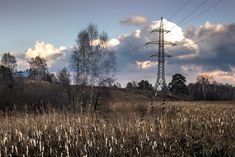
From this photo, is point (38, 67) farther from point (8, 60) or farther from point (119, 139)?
point (119, 139)

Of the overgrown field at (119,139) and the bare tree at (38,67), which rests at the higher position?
the bare tree at (38,67)

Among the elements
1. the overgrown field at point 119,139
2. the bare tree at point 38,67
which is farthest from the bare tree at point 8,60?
Answer: the overgrown field at point 119,139

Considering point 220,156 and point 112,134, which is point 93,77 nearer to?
point 112,134

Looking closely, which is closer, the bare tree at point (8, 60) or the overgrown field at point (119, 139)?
the overgrown field at point (119, 139)

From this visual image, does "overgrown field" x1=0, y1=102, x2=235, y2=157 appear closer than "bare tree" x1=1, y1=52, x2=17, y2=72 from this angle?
Yes

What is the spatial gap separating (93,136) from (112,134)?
1.66ft

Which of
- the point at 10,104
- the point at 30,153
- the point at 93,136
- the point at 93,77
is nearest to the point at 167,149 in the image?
the point at 93,136

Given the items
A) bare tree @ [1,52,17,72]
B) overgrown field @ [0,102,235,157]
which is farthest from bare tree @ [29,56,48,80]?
overgrown field @ [0,102,235,157]

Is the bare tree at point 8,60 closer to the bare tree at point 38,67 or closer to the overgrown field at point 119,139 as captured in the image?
the bare tree at point 38,67

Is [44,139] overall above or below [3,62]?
below

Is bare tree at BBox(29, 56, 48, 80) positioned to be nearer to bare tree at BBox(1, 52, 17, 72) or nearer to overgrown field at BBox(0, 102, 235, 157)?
bare tree at BBox(1, 52, 17, 72)

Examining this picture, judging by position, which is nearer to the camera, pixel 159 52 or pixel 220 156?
pixel 220 156

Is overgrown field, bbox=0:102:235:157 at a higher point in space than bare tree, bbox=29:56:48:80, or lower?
lower

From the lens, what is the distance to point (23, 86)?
1698 inches
